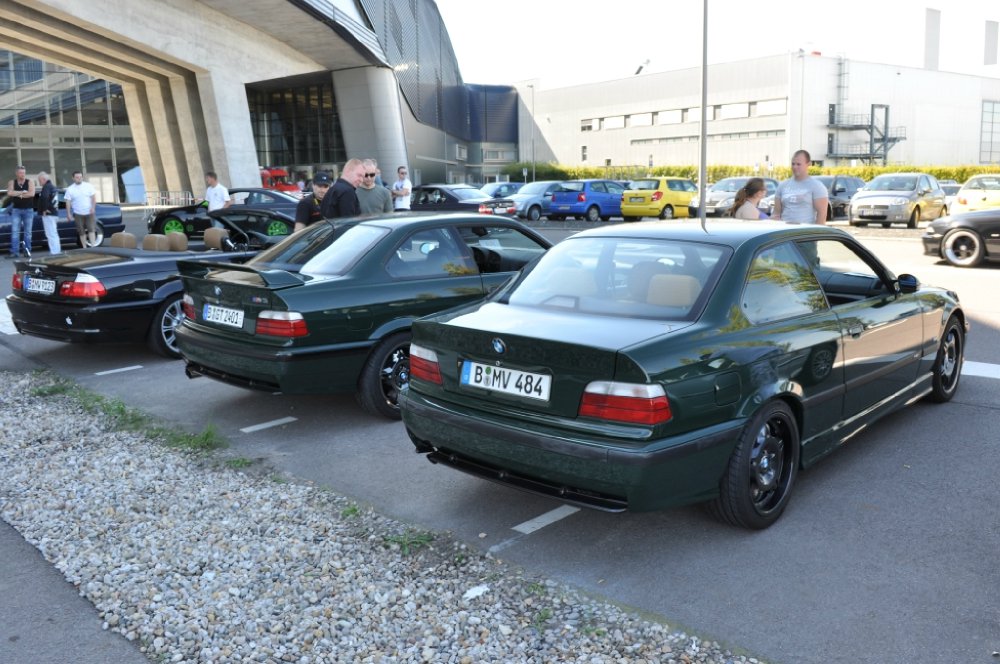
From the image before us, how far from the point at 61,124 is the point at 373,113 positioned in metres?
Answer: 16.5

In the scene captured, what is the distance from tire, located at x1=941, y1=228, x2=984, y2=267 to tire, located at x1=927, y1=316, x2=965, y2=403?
884 centimetres

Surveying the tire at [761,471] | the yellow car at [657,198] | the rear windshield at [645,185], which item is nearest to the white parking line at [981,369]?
the tire at [761,471]

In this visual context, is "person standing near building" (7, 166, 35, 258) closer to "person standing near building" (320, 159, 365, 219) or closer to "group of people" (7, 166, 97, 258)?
"group of people" (7, 166, 97, 258)

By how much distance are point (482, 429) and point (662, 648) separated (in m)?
1.27

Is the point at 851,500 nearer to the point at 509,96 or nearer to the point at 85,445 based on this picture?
the point at 85,445

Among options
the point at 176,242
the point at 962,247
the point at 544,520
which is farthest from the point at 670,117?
the point at 544,520

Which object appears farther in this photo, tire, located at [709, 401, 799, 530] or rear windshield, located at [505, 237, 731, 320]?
rear windshield, located at [505, 237, 731, 320]

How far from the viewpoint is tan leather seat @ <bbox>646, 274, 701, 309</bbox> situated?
13.2 feet

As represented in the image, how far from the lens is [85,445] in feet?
17.9

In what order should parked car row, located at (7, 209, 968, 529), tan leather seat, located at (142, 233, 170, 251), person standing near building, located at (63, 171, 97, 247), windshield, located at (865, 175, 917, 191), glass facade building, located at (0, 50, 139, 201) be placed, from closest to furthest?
parked car row, located at (7, 209, 968, 529)
tan leather seat, located at (142, 233, 170, 251)
person standing near building, located at (63, 171, 97, 247)
windshield, located at (865, 175, 917, 191)
glass facade building, located at (0, 50, 139, 201)

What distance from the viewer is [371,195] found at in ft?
31.9

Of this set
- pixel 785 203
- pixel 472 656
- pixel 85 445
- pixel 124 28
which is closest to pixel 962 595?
pixel 472 656

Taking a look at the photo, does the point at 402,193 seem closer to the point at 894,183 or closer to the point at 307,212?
the point at 307,212

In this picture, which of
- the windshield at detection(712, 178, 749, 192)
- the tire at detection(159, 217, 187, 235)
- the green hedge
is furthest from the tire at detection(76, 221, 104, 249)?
the green hedge
